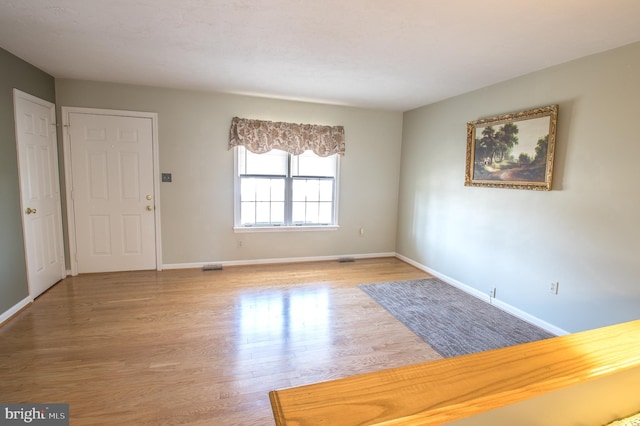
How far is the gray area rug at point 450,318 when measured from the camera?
273cm

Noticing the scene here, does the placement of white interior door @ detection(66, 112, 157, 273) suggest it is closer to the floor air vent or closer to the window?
the floor air vent

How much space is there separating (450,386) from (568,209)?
2843mm

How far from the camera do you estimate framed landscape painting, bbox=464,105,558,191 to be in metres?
2.96

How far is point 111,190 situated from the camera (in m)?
4.12

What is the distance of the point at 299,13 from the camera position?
2.12 meters

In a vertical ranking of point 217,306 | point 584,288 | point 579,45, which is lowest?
point 217,306

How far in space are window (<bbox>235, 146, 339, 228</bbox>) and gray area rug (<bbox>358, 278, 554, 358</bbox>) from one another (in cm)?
158

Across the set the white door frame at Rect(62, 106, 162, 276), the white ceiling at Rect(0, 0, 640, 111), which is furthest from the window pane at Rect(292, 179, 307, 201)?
the white door frame at Rect(62, 106, 162, 276)

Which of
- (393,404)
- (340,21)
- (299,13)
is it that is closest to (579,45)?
(340,21)

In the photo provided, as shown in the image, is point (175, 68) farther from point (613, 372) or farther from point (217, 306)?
point (613, 372)

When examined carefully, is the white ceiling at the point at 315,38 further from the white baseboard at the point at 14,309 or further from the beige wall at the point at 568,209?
the white baseboard at the point at 14,309

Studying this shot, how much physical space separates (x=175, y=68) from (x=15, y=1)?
4.39 ft

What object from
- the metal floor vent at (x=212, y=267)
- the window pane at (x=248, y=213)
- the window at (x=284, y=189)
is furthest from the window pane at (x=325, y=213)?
the metal floor vent at (x=212, y=267)

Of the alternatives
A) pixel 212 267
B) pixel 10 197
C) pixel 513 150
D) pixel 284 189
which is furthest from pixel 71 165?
pixel 513 150
